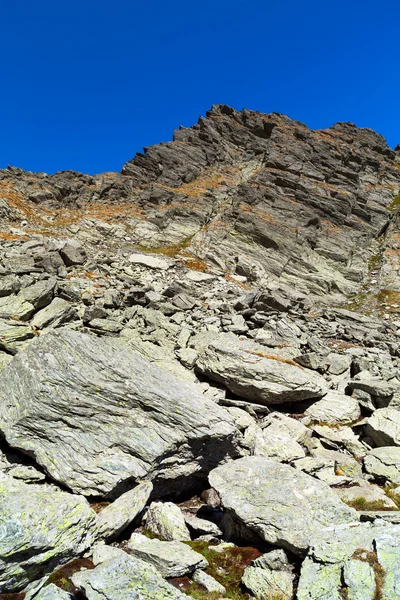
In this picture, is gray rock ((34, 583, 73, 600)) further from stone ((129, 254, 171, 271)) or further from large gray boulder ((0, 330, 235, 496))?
stone ((129, 254, 171, 271))

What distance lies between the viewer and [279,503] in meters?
9.23

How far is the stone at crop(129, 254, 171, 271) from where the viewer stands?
38.7 m

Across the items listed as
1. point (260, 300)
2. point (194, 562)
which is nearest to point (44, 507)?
point (194, 562)

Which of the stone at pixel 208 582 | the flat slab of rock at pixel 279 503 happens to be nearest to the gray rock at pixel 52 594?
the stone at pixel 208 582

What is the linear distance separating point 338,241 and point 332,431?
44.8m

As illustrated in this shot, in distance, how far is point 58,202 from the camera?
2114 inches

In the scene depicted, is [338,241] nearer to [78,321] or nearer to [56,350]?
[78,321]

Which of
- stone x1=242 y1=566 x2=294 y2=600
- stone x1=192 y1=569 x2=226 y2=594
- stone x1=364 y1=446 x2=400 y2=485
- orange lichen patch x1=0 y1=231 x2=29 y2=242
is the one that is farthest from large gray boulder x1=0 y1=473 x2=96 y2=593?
orange lichen patch x1=0 y1=231 x2=29 y2=242

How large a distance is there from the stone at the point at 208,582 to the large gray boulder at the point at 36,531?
266cm

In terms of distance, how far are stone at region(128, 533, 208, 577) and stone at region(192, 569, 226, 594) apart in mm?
144

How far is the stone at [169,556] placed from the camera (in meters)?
7.60

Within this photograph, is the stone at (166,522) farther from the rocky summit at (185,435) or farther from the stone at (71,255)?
the stone at (71,255)

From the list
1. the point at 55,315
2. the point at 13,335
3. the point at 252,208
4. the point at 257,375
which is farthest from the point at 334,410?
the point at 252,208

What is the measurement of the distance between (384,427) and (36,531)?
13.9 m
